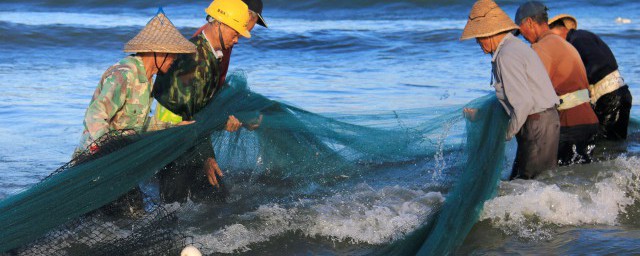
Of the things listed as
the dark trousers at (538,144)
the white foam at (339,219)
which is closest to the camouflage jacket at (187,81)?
the white foam at (339,219)

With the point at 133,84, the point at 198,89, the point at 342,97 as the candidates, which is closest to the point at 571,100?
the point at 198,89

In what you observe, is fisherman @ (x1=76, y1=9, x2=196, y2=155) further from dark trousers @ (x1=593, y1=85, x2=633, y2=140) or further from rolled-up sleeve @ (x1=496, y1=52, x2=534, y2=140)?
dark trousers @ (x1=593, y1=85, x2=633, y2=140)

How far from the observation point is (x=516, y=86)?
5238 millimetres

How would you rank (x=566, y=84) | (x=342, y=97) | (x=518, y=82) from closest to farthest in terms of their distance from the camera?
(x=518, y=82)
(x=566, y=84)
(x=342, y=97)

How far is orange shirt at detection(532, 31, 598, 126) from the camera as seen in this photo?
6082 mm

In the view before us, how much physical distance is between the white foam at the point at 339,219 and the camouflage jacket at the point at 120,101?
32.6 inches

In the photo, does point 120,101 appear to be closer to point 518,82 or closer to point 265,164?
point 265,164

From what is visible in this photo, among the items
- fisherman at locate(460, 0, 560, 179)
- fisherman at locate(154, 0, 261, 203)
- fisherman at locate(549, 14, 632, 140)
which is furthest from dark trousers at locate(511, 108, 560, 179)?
fisherman at locate(549, 14, 632, 140)

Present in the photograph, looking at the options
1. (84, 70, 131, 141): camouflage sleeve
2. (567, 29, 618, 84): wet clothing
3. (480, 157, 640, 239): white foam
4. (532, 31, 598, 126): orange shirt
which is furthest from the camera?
(567, 29, 618, 84): wet clothing

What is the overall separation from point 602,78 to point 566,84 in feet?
5.71

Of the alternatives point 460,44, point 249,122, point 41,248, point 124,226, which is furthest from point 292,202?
point 460,44

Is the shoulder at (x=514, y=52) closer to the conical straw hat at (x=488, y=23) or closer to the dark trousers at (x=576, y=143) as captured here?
the conical straw hat at (x=488, y=23)

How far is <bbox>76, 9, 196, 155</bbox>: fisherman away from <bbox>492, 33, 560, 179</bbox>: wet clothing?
1894 mm

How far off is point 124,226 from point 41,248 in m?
0.45
